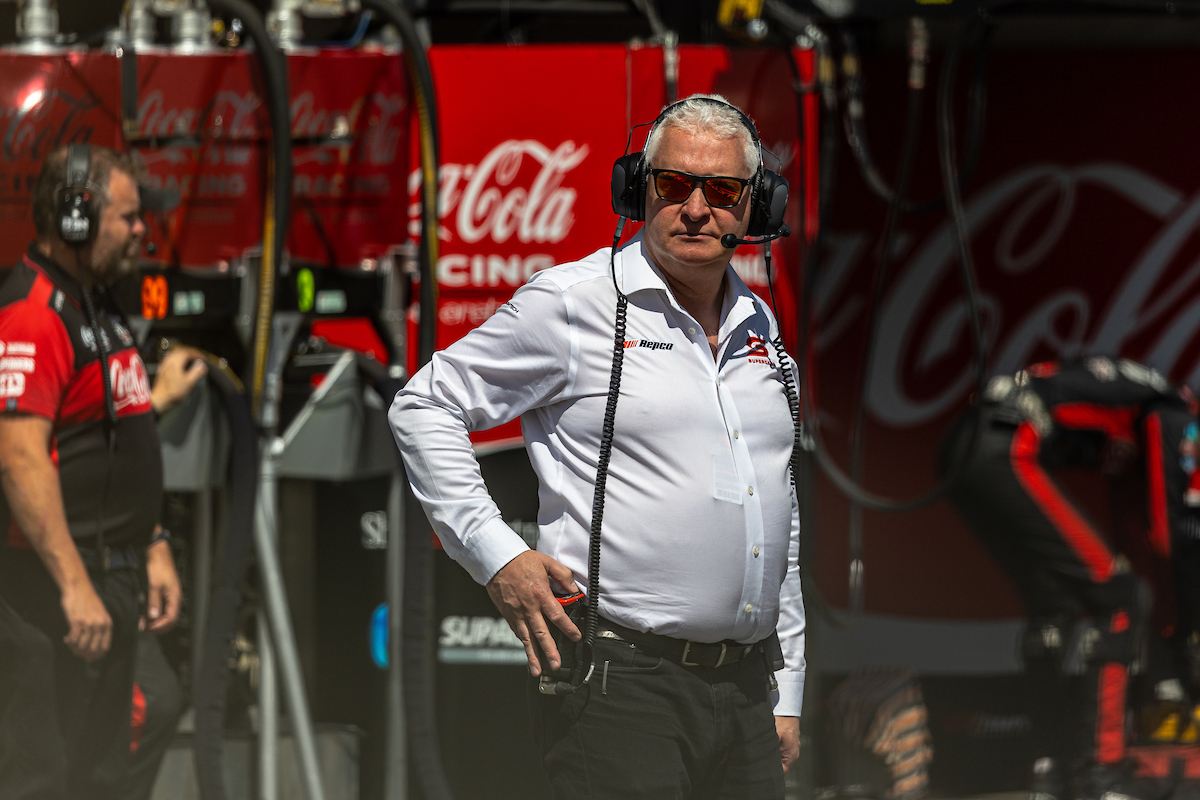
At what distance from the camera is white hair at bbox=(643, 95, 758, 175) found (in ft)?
6.90

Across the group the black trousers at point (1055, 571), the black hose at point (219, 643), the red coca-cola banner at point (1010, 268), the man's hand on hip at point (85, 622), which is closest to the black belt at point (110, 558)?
the man's hand on hip at point (85, 622)

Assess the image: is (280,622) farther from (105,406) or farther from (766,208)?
(766,208)

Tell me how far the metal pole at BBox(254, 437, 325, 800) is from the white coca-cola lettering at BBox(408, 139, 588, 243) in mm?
873

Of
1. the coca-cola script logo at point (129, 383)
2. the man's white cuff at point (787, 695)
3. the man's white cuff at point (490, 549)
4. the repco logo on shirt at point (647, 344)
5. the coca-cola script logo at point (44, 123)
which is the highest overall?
the coca-cola script logo at point (44, 123)

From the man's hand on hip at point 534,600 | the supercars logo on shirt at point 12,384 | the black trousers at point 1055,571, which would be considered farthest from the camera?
the black trousers at point 1055,571

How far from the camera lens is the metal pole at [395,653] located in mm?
3744

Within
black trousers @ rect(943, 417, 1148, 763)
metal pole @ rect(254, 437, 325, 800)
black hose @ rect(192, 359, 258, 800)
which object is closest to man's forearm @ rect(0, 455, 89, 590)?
black hose @ rect(192, 359, 258, 800)

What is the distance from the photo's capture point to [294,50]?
12.5 ft

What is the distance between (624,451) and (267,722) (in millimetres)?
2011

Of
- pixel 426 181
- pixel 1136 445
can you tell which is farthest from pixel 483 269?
pixel 1136 445

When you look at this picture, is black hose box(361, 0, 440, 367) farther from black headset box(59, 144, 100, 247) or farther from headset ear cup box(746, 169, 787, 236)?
headset ear cup box(746, 169, 787, 236)

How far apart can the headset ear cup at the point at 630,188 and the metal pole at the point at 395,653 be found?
67.0 inches

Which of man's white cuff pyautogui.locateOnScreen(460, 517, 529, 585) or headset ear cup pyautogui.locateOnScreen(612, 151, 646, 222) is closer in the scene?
man's white cuff pyautogui.locateOnScreen(460, 517, 529, 585)

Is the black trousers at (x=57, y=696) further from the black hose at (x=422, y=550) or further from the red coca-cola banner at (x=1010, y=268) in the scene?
the red coca-cola banner at (x=1010, y=268)
